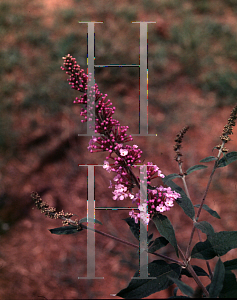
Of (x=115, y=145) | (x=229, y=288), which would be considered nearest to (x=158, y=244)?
(x=229, y=288)

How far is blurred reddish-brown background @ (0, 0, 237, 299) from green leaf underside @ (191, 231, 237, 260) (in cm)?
63

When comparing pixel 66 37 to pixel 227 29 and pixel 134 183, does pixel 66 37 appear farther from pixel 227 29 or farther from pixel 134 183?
pixel 134 183

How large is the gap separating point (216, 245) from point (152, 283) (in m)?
0.21

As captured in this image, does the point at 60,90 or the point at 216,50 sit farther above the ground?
the point at 216,50

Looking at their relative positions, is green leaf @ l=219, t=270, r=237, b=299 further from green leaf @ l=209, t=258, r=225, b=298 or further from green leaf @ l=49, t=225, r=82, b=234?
green leaf @ l=49, t=225, r=82, b=234

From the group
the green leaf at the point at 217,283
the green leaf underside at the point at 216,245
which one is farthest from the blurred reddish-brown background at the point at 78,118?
the green leaf at the point at 217,283

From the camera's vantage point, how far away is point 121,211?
1441mm

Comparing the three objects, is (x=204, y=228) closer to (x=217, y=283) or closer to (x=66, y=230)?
(x=217, y=283)

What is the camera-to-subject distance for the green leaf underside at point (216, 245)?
2.42 ft

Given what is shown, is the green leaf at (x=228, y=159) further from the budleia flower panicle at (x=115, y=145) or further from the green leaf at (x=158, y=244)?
the green leaf at (x=158, y=244)

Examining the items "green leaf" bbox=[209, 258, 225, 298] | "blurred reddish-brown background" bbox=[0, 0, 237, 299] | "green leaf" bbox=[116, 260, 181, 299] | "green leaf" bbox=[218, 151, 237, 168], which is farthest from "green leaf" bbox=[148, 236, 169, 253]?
"blurred reddish-brown background" bbox=[0, 0, 237, 299]

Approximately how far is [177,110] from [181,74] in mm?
199

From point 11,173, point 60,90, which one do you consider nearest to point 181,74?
point 60,90

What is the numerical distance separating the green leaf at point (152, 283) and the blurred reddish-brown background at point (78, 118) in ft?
2.11
